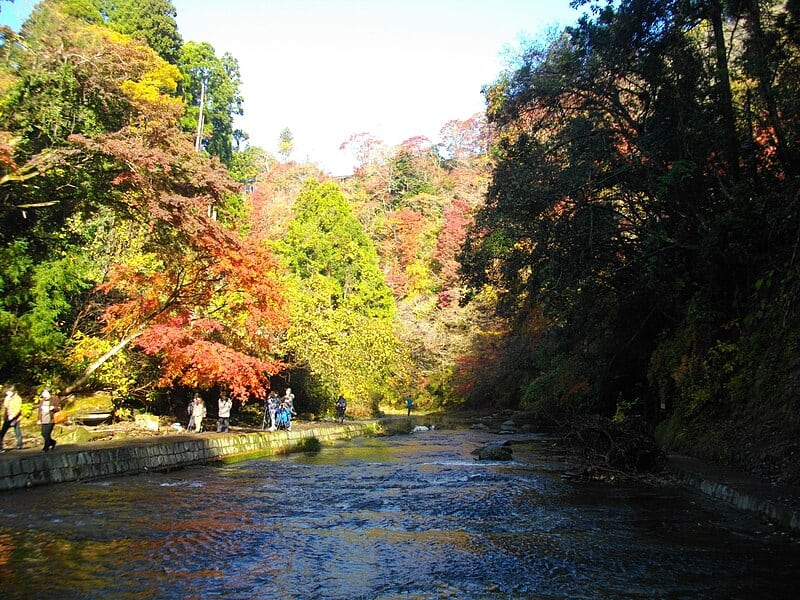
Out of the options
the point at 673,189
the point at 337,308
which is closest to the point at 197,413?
the point at 673,189

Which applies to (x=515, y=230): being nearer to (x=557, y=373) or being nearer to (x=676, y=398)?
(x=676, y=398)

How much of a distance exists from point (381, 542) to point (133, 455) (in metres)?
8.89

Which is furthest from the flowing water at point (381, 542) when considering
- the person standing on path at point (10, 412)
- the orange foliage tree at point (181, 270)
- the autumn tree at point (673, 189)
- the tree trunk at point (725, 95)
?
the tree trunk at point (725, 95)

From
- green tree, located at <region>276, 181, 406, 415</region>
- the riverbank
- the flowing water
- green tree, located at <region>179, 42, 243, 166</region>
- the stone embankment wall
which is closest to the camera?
the flowing water

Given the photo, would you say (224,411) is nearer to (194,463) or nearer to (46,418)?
(194,463)

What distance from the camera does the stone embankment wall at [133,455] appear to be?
496 inches

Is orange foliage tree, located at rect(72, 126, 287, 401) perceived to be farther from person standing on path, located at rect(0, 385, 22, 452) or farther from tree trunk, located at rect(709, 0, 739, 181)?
tree trunk, located at rect(709, 0, 739, 181)

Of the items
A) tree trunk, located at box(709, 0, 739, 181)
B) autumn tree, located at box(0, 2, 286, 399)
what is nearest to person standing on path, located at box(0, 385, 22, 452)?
autumn tree, located at box(0, 2, 286, 399)

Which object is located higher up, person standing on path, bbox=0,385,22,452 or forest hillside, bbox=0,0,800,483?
forest hillside, bbox=0,0,800,483

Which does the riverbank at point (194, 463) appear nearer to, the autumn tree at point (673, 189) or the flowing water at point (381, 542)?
the flowing water at point (381, 542)

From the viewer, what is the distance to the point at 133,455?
15.3 metres

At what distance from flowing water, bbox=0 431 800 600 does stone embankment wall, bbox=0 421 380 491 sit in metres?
0.46

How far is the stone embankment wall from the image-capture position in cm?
1259

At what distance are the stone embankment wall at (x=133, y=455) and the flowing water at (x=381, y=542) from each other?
18.0 inches
